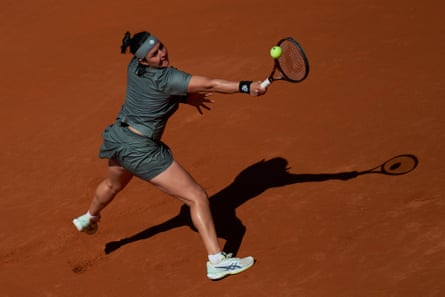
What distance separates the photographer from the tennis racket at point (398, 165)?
311 inches

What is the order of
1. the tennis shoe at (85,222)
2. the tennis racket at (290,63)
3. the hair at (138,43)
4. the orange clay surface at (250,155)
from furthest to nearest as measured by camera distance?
the tennis shoe at (85,222)
the orange clay surface at (250,155)
the tennis racket at (290,63)
the hair at (138,43)

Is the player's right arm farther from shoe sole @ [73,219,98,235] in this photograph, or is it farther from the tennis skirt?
shoe sole @ [73,219,98,235]

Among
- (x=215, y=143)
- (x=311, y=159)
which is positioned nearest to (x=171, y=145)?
(x=215, y=143)

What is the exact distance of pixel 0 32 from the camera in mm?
12852

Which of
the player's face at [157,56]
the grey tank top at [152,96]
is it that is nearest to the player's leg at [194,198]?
the grey tank top at [152,96]

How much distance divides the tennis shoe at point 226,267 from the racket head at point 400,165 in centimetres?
196

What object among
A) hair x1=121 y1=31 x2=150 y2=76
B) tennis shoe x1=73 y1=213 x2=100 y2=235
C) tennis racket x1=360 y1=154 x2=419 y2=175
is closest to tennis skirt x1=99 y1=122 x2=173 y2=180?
hair x1=121 y1=31 x2=150 y2=76

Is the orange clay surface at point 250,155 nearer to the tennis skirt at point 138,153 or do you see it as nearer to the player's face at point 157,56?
the tennis skirt at point 138,153

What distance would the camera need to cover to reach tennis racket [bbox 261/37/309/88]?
6.65 m

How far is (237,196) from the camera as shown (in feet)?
26.7

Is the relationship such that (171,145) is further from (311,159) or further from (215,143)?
(311,159)

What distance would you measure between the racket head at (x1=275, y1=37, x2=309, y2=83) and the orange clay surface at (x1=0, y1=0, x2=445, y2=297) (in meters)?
1.49

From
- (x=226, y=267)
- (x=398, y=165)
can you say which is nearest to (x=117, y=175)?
(x=226, y=267)

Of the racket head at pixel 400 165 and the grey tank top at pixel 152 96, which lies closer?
the grey tank top at pixel 152 96
